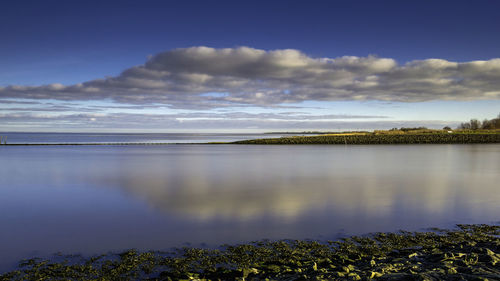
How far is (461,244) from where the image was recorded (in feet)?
21.8

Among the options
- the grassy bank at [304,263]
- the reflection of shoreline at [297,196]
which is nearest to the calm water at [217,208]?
the reflection of shoreline at [297,196]

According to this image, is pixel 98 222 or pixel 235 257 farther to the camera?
pixel 98 222

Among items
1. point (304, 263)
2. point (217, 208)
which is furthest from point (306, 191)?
point (304, 263)

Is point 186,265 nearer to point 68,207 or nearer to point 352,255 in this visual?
point 352,255

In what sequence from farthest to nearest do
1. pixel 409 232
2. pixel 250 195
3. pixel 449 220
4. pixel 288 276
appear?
pixel 250 195, pixel 449 220, pixel 409 232, pixel 288 276

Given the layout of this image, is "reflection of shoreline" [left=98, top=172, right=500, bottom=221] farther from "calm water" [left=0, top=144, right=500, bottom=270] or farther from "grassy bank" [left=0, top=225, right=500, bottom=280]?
"grassy bank" [left=0, top=225, right=500, bottom=280]

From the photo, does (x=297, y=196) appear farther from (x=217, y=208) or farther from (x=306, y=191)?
(x=217, y=208)

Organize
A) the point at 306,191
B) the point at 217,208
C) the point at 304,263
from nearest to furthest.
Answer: the point at 304,263
the point at 217,208
the point at 306,191

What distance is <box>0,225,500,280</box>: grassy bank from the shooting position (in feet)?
16.6

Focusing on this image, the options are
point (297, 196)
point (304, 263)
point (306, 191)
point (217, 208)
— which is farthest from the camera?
point (306, 191)

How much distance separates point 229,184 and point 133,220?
6.56 metres

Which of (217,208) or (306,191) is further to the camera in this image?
(306,191)

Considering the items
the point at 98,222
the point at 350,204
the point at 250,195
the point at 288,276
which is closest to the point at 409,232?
the point at 350,204

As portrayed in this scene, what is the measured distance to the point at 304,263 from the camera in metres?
5.82
